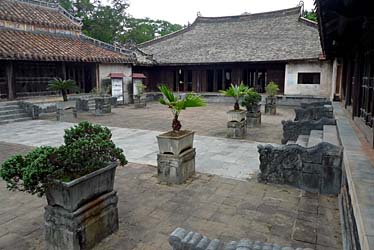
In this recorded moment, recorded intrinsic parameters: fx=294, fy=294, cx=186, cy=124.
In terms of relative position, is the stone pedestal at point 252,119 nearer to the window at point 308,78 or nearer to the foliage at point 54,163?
the foliage at point 54,163

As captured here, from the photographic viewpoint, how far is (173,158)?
5336mm

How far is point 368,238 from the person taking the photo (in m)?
1.94

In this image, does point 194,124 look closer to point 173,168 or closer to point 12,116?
point 173,168

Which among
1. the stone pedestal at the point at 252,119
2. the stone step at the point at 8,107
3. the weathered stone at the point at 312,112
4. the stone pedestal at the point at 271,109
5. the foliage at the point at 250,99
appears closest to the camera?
the weathered stone at the point at 312,112

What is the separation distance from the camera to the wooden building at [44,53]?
14.4 meters

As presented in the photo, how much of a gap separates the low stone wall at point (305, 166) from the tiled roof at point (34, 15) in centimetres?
1625

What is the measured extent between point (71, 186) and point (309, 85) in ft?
61.4

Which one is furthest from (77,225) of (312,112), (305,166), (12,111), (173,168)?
(12,111)

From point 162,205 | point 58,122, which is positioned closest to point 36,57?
point 58,122

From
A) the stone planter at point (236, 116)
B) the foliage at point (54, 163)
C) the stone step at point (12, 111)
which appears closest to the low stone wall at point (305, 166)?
the foliage at point (54, 163)

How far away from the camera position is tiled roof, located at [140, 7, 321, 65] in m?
19.5

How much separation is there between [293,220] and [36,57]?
46.4ft

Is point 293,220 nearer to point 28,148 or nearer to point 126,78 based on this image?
point 28,148

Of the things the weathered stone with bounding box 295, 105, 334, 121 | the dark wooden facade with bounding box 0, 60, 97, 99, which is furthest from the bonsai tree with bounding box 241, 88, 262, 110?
the dark wooden facade with bounding box 0, 60, 97, 99
